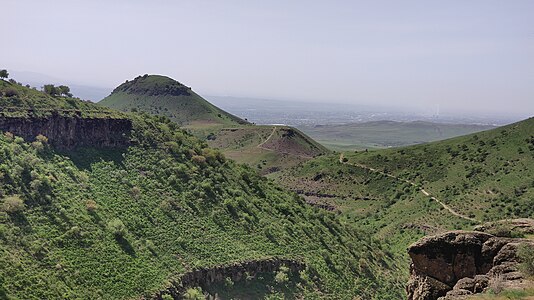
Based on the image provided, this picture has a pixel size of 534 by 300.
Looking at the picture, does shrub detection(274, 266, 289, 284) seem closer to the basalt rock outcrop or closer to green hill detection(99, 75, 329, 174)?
the basalt rock outcrop

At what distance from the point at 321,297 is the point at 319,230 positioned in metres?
11.9

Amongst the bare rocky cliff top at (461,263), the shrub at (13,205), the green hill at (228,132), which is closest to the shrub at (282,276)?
the bare rocky cliff top at (461,263)

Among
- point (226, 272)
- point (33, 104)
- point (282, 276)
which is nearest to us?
point (226, 272)

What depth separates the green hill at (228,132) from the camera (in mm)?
120250

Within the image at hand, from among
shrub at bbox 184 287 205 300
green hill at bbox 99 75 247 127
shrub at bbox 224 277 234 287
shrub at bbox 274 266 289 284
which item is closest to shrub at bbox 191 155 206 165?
shrub at bbox 274 266 289 284

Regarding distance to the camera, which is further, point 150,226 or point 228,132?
point 228,132

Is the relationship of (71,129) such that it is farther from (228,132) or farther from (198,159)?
(228,132)

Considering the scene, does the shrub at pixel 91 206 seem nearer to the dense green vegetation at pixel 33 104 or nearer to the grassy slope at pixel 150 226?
the grassy slope at pixel 150 226

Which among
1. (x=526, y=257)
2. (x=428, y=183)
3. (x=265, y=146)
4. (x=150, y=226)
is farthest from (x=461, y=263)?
(x=265, y=146)

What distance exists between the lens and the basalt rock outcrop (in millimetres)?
17031

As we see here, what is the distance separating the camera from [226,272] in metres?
34.3

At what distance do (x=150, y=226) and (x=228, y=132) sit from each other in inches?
4314

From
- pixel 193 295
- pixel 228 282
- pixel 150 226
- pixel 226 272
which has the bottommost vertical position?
pixel 228 282

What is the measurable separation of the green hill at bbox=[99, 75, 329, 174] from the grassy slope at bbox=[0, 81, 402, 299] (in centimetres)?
4741
